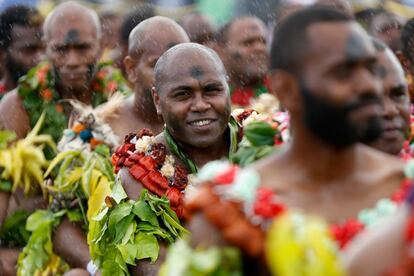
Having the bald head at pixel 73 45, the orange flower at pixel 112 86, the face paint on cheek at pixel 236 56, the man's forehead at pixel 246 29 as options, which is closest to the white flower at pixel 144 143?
the orange flower at pixel 112 86

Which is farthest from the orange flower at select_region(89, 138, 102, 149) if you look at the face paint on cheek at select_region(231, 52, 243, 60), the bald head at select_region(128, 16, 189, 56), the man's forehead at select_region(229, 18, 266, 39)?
the man's forehead at select_region(229, 18, 266, 39)

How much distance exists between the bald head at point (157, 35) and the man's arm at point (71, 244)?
4.20 feet

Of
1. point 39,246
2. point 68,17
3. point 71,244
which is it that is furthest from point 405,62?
point 68,17

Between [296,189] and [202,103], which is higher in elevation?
[296,189]

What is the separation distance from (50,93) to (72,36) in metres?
0.62

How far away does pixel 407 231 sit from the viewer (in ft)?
13.7

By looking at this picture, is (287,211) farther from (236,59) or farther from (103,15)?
(103,15)

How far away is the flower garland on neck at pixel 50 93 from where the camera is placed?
10.6 meters

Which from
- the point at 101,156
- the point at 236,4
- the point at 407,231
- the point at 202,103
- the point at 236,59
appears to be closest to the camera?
the point at 407,231

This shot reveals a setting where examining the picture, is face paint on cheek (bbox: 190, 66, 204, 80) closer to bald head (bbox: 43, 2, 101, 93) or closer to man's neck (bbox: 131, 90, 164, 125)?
man's neck (bbox: 131, 90, 164, 125)

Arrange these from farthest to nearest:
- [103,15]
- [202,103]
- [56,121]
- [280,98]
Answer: [103,15] → [56,121] → [202,103] → [280,98]

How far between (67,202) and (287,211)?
4.60 m

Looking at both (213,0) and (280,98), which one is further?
(213,0)

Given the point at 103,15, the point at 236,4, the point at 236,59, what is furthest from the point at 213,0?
the point at 236,59
